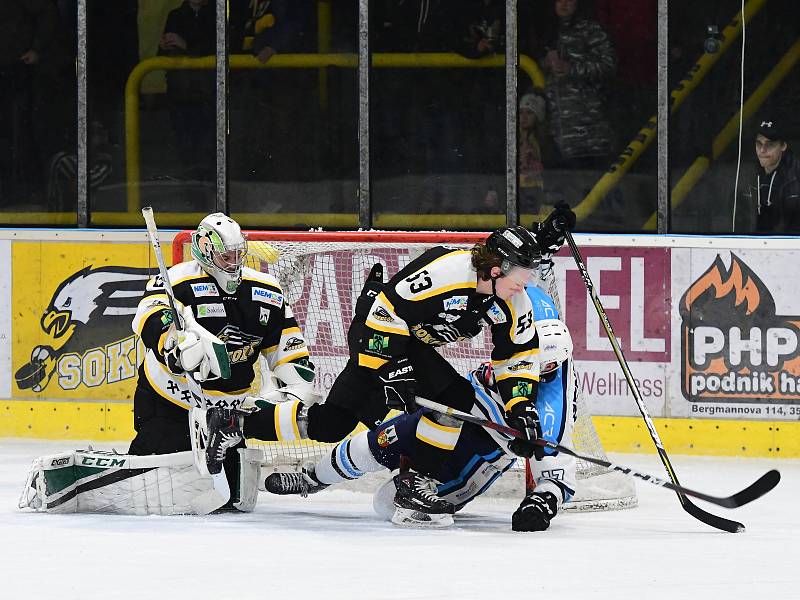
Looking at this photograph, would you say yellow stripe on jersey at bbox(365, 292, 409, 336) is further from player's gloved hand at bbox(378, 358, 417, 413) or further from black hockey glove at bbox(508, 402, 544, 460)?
black hockey glove at bbox(508, 402, 544, 460)

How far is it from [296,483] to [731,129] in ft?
9.23

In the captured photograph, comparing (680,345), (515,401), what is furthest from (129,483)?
(680,345)

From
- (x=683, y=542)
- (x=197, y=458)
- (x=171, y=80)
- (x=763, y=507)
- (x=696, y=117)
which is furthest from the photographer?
(x=171, y=80)

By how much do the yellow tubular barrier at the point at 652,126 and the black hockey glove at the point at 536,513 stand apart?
248 centimetres

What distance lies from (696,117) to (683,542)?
2.81 meters

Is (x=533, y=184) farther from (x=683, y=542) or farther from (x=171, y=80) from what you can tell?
(x=683, y=542)

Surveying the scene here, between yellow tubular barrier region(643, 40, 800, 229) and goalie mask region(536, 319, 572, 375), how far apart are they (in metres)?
2.15

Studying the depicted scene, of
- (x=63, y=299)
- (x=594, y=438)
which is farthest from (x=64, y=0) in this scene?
(x=594, y=438)

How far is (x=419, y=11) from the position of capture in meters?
7.37

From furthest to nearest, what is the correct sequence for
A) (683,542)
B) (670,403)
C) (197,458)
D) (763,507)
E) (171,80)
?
(171,80) → (670,403) → (763,507) → (197,458) → (683,542)

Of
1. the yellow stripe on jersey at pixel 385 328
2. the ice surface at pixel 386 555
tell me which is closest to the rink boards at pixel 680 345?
the ice surface at pixel 386 555

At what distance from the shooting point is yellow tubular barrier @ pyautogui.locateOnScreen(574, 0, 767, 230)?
23.1 ft

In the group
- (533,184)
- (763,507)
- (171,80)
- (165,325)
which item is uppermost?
(171,80)

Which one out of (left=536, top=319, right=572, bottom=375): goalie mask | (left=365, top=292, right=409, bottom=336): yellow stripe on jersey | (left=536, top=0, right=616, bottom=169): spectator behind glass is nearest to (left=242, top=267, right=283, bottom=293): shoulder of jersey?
(left=365, top=292, right=409, bottom=336): yellow stripe on jersey
